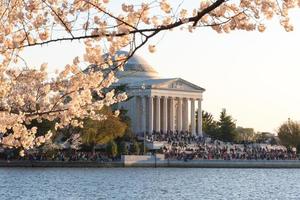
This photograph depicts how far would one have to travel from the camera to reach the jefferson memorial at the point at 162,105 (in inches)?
5162

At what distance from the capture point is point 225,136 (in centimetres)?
13600

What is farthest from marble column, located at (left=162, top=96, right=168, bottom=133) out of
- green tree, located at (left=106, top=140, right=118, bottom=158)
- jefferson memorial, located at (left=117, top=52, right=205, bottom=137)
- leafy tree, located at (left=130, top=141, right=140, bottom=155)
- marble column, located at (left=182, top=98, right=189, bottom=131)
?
green tree, located at (left=106, top=140, right=118, bottom=158)

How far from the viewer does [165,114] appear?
134250mm

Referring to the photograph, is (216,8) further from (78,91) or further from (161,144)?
(161,144)

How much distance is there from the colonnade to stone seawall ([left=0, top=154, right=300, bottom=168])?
3376 cm

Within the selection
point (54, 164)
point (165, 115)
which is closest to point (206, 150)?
point (54, 164)

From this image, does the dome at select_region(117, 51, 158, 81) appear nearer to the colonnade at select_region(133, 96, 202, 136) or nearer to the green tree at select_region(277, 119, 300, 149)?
the colonnade at select_region(133, 96, 202, 136)

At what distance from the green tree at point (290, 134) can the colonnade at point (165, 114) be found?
14.1 m

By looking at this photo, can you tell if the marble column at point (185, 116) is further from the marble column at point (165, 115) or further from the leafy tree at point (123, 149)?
the leafy tree at point (123, 149)

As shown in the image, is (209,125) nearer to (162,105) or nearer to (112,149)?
(162,105)

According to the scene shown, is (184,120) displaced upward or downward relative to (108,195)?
upward

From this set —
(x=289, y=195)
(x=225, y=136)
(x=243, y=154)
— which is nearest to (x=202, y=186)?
(x=289, y=195)

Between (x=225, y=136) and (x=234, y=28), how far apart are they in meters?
126

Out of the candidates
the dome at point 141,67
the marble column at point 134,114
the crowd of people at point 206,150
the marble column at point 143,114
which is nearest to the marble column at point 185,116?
the marble column at point 143,114
